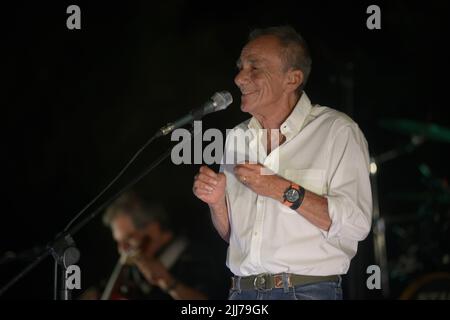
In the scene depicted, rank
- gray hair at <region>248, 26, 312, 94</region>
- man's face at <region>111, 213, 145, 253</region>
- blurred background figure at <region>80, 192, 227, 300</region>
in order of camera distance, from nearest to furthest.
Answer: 1. gray hair at <region>248, 26, 312, 94</region>
2. blurred background figure at <region>80, 192, 227, 300</region>
3. man's face at <region>111, 213, 145, 253</region>

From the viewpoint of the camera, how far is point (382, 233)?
4582 mm

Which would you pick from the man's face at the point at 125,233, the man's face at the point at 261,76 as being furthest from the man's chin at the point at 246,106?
the man's face at the point at 125,233

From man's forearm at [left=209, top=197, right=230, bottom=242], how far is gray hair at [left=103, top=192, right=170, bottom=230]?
1.80 meters

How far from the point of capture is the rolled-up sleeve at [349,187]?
227 centimetres

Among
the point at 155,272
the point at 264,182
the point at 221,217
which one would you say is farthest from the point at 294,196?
the point at 155,272

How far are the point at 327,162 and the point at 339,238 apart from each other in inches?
10.6

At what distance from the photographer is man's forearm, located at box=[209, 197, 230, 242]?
8.36ft

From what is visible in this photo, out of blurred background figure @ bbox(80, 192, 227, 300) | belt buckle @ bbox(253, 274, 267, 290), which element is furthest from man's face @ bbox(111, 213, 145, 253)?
belt buckle @ bbox(253, 274, 267, 290)

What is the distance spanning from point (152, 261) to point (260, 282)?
2083 millimetres

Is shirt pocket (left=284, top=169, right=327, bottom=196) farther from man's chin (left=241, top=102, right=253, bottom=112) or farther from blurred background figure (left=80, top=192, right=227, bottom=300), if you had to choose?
blurred background figure (left=80, top=192, right=227, bottom=300)

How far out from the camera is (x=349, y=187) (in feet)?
7.59

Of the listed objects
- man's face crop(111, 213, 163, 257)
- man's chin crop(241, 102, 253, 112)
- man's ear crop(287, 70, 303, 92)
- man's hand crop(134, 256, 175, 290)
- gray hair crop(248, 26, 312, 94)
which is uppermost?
gray hair crop(248, 26, 312, 94)

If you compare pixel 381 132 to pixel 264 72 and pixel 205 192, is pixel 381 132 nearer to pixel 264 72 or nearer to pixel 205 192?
pixel 264 72

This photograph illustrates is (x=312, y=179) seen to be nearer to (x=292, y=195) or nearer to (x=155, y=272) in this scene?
(x=292, y=195)
